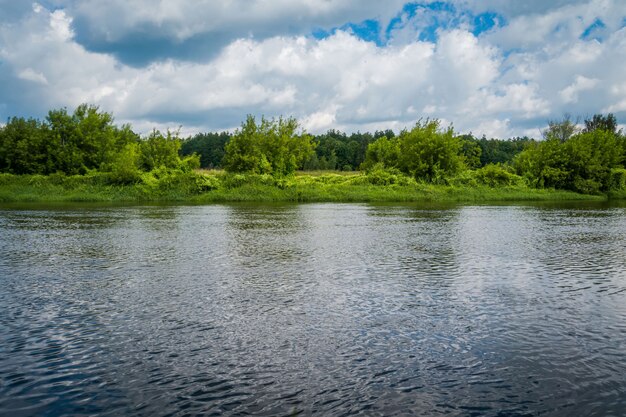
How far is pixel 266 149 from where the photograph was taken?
242 ft

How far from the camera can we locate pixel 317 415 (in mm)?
6324

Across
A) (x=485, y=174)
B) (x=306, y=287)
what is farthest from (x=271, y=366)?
(x=485, y=174)

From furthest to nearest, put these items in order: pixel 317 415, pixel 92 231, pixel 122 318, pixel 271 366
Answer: pixel 92 231
pixel 122 318
pixel 271 366
pixel 317 415

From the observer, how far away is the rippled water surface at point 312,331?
684 centimetres

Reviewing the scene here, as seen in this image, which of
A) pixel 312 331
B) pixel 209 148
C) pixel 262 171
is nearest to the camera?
pixel 312 331

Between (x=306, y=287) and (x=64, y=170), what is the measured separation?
69.0 metres

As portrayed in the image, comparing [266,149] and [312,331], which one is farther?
[266,149]

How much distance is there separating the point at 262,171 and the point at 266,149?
538 centimetres

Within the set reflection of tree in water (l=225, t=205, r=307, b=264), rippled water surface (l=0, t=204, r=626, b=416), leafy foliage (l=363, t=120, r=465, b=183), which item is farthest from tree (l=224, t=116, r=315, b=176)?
rippled water surface (l=0, t=204, r=626, b=416)

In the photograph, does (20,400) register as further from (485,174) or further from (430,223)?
(485,174)

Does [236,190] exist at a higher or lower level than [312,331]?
higher

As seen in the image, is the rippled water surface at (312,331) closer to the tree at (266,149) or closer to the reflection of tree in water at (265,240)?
the reflection of tree in water at (265,240)

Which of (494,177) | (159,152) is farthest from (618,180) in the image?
(159,152)

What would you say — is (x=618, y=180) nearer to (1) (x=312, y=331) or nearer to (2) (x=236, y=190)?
(2) (x=236, y=190)
